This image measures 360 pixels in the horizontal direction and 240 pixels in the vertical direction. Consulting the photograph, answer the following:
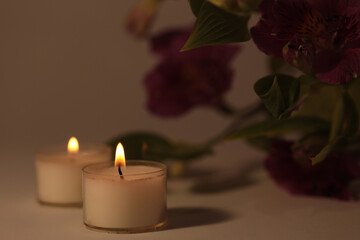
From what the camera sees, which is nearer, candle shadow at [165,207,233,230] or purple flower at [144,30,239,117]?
candle shadow at [165,207,233,230]

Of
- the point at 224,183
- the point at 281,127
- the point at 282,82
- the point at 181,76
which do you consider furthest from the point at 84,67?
the point at 282,82

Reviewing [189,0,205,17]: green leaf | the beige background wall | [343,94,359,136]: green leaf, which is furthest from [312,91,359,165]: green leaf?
the beige background wall

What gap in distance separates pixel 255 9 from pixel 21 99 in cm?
101

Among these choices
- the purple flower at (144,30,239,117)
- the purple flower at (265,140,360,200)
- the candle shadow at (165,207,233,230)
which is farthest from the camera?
the purple flower at (144,30,239,117)

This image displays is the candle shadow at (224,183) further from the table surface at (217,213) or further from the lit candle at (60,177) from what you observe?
the lit candle at (60,177)

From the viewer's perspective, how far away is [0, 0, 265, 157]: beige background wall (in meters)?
1.65

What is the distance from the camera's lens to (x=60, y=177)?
873 millimetres

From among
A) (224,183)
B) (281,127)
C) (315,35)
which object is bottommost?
(224,183)

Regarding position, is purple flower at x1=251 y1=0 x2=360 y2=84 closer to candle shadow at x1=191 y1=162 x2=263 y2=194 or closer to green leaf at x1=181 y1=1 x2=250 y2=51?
green leaf at x1=181 y1=1 x2=250 y2=51

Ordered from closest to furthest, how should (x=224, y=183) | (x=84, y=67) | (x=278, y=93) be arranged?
(x=278, y=93) → (x=224, y=183) → (x=84, y=67)

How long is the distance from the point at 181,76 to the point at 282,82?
0.38 metres

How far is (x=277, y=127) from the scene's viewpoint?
883 mm

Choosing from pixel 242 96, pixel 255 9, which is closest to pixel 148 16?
pixel 255 9

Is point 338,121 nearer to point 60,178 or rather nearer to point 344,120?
point 344,120
